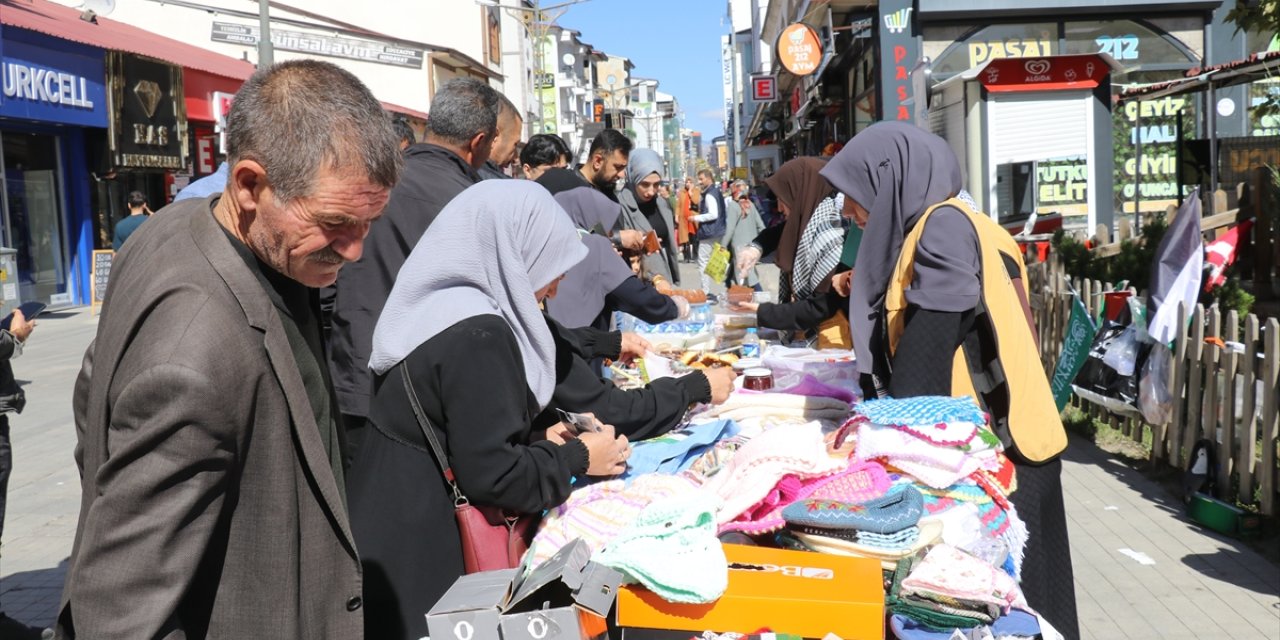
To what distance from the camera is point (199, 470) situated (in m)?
1.62

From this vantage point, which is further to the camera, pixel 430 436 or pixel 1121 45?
pixel 1121 45

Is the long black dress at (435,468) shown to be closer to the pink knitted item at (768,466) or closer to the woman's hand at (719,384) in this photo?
the pink knitted item at (768,466)

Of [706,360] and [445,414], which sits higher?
[445,414]

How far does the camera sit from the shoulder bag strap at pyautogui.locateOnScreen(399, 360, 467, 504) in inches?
106

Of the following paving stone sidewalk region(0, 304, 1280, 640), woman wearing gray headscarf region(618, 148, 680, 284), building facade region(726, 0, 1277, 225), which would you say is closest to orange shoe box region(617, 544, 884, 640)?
paving stone sidewalk region(0, 304, 1280, 640)

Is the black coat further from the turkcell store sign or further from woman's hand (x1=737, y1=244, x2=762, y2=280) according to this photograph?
the turkcell store sign

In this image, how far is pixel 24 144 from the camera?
676 inches

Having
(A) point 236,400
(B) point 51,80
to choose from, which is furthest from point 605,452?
(B) point 51,80

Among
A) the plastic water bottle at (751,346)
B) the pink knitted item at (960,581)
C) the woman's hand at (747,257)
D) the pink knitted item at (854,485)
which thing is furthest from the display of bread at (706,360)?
the pink knitted item at (960,581)

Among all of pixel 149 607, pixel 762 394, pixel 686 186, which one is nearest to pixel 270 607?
pixel 149 607

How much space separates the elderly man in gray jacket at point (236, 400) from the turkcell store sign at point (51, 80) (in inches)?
556

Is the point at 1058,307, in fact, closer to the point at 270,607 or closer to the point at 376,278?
the point at 376,278

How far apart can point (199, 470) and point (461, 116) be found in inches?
123

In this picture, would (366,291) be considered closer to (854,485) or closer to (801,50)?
(854,485)
